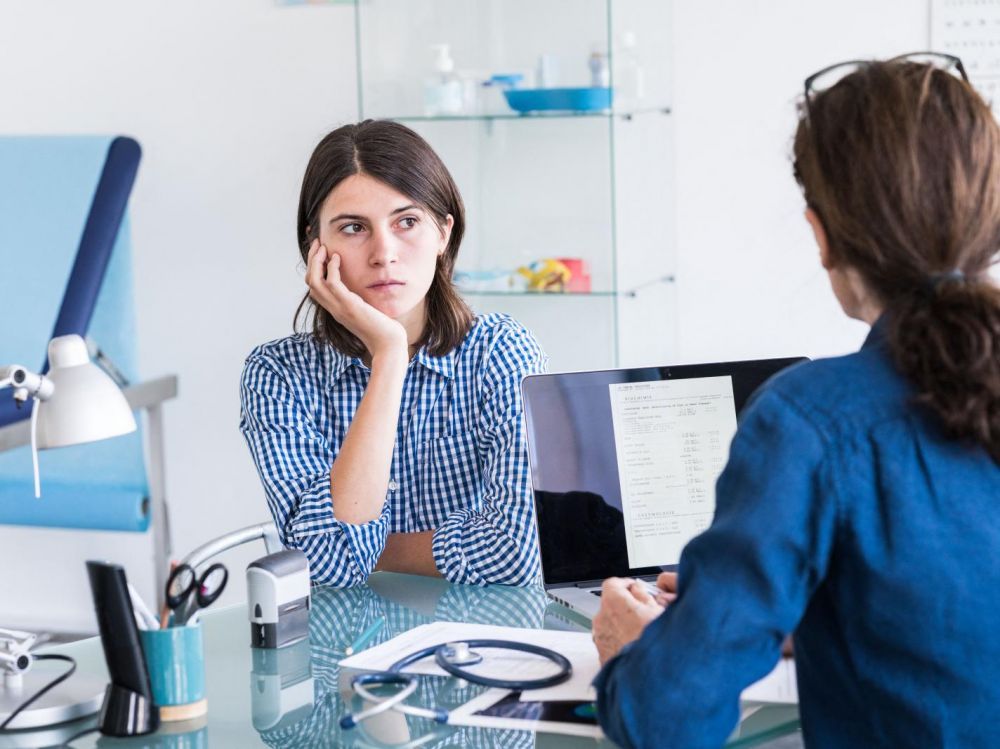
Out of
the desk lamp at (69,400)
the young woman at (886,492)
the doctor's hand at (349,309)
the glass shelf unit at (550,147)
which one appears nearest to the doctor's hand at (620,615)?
the young woman at (886,492)

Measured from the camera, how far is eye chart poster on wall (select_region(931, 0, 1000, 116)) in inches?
111

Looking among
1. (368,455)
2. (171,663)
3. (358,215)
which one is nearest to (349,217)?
(358,215)

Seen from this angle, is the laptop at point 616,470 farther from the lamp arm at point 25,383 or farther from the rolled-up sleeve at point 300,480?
the lamp arm at point 25,383

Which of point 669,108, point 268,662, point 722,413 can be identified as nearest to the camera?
point 268,662

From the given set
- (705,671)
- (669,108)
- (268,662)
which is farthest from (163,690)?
(669,108)

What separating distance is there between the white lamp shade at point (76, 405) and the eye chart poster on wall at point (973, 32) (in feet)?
7.09

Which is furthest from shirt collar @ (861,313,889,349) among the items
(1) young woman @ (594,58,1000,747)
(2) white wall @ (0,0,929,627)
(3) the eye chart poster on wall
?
(3) the eye chart poster on wall

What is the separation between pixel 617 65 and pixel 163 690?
1.87 m

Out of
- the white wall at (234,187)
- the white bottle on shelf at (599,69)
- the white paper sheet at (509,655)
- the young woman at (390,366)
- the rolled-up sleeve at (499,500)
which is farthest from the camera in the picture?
the white wall at (234,187)

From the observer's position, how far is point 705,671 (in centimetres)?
88

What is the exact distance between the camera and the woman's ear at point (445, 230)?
2.01 m

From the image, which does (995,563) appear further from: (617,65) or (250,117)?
(250,117)

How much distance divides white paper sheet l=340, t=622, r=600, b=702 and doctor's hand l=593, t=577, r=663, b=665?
67 mm

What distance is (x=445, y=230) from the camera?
202cm
